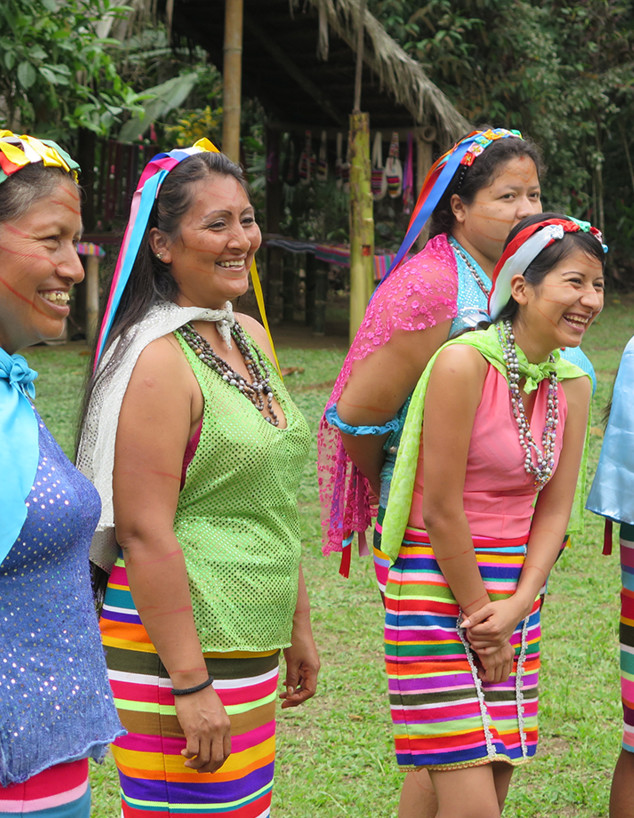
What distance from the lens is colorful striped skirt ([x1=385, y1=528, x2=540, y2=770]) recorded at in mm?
2262

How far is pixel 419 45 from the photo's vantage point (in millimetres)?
13180

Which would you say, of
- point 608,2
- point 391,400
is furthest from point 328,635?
point 608,2

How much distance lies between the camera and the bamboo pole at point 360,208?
33.2 ft

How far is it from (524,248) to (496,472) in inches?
21.2

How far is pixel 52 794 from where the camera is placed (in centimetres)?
162

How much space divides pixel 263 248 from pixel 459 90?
3471 mm

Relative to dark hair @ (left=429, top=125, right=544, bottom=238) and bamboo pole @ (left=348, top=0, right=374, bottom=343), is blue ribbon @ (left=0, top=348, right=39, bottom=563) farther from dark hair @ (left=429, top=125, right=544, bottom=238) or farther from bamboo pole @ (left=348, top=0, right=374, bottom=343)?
bamboo pole @ (left=348, top=0, right=374, bottom=343)

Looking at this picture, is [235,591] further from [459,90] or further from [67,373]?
[459,90]

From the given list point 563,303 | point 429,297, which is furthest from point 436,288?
point 563,303

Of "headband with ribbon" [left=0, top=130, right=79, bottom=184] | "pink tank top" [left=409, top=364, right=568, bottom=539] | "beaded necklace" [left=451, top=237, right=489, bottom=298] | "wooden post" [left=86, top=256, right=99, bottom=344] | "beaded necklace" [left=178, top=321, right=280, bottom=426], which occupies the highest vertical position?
"headband with ribbon" [left=0, top=130, right=79, bottom=184]

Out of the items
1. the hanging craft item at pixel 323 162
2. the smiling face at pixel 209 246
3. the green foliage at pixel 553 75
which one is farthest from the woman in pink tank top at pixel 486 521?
the hanging craft item at pixel 323 162

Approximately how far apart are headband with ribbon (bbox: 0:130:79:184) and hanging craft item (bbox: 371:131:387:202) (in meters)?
11.2

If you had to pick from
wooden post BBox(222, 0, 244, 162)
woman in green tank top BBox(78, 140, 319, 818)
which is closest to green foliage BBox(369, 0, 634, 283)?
wooden post BBox(222, 0, 244, 162)

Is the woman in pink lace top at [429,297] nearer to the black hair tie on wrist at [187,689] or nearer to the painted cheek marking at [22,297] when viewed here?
the black hair tie on wrist at [187,689]
